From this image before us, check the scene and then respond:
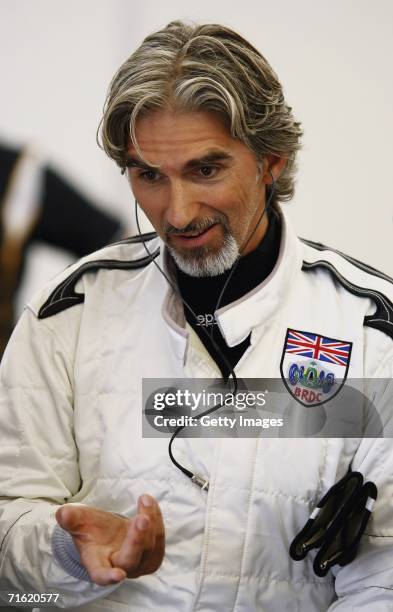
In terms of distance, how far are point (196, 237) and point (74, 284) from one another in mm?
213

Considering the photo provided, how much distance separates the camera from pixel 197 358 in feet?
3.96

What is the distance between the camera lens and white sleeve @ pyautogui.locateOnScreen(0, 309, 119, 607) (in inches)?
44.9

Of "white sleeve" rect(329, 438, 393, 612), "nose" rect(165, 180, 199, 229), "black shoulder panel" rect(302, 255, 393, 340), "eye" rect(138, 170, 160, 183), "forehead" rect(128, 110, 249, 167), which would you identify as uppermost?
"forehead" rect(128, 110, 249, 167)

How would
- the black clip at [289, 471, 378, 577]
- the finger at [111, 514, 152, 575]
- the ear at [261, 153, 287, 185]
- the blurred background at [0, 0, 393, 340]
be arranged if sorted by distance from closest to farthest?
1. the finger at [111, 514, 152, 575]
2. the black clip at [289, 471, 378, 577]
3. the ear at [261, 153, 287, 185]
4. the blurred background at [0, 0, 393, 340]

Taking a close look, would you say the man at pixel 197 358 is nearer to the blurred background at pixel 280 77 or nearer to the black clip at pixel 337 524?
the black clip at pixel 337 524

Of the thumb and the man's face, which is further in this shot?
the man's face

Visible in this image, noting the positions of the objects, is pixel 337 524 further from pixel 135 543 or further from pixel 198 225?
pixel 198 225

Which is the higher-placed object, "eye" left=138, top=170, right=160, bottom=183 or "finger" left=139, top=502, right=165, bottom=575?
"eye" left=138, top=170, right=160, bottom=183

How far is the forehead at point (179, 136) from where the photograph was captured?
1132mm

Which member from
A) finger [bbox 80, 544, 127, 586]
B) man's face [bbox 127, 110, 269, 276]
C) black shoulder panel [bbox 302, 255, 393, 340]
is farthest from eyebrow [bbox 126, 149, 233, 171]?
finger [bbox 80, 544, 127, 586]

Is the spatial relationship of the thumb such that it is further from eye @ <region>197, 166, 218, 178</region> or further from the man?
eye @ <region>197, 166, 218, 178</region>

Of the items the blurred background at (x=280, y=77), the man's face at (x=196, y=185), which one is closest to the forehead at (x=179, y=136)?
the man's face at (x=196, y=185)

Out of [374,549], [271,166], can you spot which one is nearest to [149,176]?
[271,166]

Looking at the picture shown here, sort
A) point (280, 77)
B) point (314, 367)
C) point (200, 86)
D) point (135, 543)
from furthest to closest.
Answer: point (280, 77)
point (314, 367)
point (200, 86)
point (135, 543)
